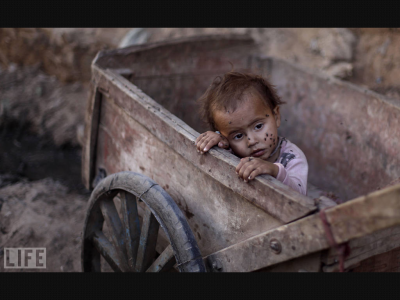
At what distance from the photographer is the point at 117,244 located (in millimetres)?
2057

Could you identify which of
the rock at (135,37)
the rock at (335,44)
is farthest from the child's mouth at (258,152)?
the rock at (135,37)

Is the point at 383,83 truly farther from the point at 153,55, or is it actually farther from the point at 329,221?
the point at 329,221

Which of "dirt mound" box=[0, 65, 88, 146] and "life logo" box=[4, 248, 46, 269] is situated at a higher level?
"dirt mound" box=[0, 65, 88, 146]

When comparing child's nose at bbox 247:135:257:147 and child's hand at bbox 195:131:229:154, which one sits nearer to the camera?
child's hand at bbox 195:131:229:154

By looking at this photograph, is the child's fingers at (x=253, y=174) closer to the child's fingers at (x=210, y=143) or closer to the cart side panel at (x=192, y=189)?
the cart side panel at (x=192, y=189)

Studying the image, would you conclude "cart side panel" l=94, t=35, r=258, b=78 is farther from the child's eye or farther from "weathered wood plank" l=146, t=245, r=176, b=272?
"weathered wood plank" l=146, t=245, r=176, b=272

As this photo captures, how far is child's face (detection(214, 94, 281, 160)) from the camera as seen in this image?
1.88m

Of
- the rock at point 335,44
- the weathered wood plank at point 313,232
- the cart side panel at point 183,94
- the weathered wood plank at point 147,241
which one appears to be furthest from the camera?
the rock at point 335,44

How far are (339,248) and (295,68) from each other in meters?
2.22

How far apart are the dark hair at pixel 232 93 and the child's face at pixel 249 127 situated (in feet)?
0.12

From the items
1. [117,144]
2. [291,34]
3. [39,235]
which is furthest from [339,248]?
[291,34]

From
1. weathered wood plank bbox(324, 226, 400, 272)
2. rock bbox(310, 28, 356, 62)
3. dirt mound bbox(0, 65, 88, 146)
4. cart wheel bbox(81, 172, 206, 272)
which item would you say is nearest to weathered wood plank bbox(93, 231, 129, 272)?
cart wheel bbox(81, 172, 206, 272)

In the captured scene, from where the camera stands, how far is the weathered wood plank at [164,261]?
1.80 metres

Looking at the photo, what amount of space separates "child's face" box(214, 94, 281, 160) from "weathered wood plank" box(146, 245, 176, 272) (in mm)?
589
